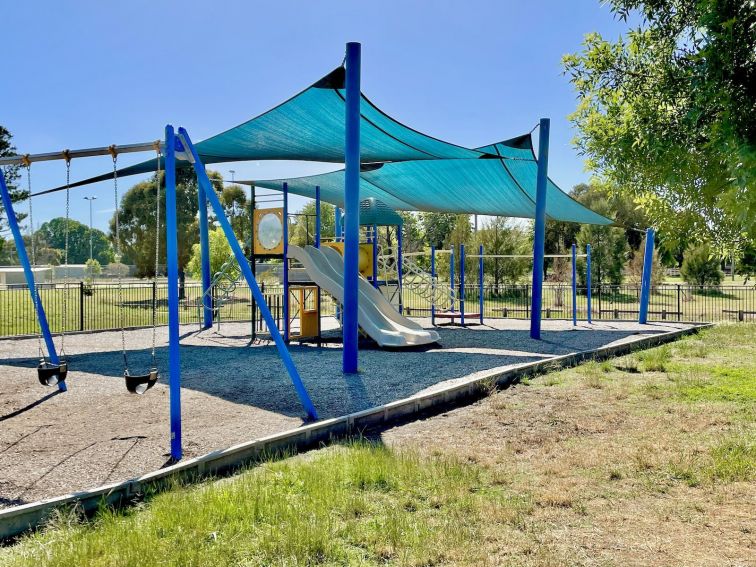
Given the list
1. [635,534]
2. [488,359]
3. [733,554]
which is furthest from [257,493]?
[488,359]

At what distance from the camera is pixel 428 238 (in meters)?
58.1

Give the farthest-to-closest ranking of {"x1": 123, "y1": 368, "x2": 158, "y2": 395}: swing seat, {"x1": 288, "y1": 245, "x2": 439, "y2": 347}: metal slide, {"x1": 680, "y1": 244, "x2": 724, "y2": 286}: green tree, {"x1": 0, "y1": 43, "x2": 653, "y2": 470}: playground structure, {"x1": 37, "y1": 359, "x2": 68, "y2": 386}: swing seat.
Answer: {"x1": 680, "y1": 244, "x2": 724, "y2": 286}: green tree < {"x1": 288, "y1": 245, "x2": 439, "y2": 347}: metal slide < {"x1": 37, "y1": 359, "x2": 68, "y2": 386}: swing seat < {"x1": 0, "y1": 43, "x2": 653, "y2": 470}: playground structure < {"x1": 123, "y1": 368, "x2": 158, "y2": 395}: swing seat

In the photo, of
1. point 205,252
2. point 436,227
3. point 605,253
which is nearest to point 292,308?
point 205,252

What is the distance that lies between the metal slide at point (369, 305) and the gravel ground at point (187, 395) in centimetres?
42

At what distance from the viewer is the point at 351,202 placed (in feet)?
30.7

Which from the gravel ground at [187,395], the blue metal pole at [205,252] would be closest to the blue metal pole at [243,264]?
the gravel ground at [187,395]

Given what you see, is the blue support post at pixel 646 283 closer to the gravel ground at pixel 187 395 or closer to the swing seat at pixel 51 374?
the gravel ground at pixel 187 395

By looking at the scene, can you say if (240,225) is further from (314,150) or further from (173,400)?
(173,400)

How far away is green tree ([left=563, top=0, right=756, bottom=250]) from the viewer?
368cm

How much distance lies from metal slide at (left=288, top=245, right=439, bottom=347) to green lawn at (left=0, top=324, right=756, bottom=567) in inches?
239

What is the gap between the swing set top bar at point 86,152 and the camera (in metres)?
6.20

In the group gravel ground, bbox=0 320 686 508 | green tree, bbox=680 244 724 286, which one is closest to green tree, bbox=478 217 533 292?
green tree, bbox=680 244 724 286

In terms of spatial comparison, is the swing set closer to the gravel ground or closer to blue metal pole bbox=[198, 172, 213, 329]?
the gravel ground

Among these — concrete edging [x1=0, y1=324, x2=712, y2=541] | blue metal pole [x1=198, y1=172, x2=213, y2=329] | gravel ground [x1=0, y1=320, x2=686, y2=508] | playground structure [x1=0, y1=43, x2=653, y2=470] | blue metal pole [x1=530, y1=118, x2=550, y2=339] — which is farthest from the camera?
blue metal pole [x1=198, y1=172, x2=213, y2=329]
